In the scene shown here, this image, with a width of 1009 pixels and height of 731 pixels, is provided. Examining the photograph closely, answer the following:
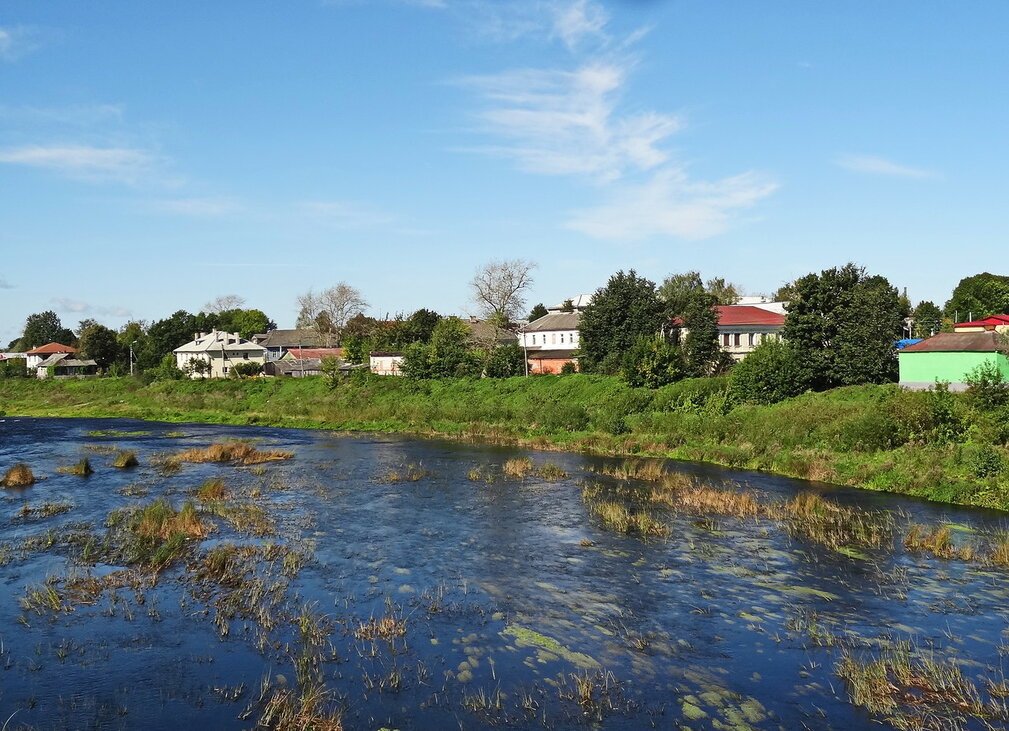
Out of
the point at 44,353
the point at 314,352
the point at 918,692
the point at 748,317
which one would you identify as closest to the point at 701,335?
the point at 748,317

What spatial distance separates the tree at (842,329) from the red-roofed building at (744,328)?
23127mm

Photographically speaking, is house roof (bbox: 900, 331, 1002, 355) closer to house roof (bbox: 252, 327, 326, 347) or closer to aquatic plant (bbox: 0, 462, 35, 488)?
aquatic plant (bbox: 0, 462, 35, 488)

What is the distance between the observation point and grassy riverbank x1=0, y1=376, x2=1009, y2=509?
36.3 metres

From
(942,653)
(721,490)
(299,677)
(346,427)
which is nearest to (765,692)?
(942,653)

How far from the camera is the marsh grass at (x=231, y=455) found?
48.4 m

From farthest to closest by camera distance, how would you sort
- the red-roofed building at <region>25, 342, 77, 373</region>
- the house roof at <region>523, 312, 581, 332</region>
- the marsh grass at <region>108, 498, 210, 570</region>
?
the red-roofed building at <region>25, 342, 77, 373</region>, the house roof at <region>523, 312, 581, 332</region>, the marsh grass at <region>108, 498, 210, 570</region>

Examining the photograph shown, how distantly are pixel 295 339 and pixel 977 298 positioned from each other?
113m

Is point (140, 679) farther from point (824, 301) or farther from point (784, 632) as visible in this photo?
point (824, 301)

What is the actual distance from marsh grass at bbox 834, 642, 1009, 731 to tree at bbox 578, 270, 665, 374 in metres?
61.2

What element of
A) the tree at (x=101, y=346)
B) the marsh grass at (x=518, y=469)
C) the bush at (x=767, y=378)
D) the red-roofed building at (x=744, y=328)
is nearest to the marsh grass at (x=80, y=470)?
the marsh grass at (x=518, y=469)

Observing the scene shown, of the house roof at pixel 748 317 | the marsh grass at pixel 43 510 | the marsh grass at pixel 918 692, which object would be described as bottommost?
the marsh grass at pixel 918 692

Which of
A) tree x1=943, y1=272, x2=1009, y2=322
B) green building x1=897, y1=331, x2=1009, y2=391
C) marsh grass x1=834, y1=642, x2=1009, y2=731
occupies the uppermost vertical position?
tree x1=943, y1=272, x2=1009, y2=322

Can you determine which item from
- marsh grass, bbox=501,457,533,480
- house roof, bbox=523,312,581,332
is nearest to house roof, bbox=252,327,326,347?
house roof, bbox=523,312,581,332

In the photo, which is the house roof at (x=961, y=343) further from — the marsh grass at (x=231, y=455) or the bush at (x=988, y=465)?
the marsh grass at (x=231, y=455)
